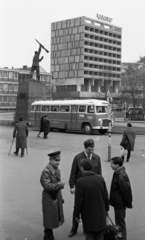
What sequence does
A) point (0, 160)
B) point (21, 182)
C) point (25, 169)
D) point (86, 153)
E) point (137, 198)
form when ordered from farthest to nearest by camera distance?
point (0, 160), point (25, 169), point (21, 182), point (137, 198), point (86, 153)

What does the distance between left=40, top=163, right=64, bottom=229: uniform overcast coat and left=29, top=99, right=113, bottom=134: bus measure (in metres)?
20.2

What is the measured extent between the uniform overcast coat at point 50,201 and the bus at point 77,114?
796 inches

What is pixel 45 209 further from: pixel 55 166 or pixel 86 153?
pixel 86 153

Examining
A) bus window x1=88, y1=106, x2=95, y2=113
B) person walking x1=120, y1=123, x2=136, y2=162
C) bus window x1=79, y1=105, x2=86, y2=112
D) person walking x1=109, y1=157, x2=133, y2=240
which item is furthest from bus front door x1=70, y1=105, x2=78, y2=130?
person walking x1=109, y1=157, x2=133, y2=240

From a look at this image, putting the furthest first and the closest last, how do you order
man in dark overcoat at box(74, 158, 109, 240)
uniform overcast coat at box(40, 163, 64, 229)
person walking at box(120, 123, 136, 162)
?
person walking at box(120, 123, 136, 162), uniform overcast coat at box(40, 163, 64, 229), man in dark overcoat at box(74, 158, 109, 240)

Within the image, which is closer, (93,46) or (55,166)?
(55,166)

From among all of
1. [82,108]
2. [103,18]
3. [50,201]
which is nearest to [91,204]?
[50,201]

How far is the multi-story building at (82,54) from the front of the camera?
110 meters

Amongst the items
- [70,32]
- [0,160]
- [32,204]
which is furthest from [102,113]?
[70,32]

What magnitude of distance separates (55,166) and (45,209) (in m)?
0.64

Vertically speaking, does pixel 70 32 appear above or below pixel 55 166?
above

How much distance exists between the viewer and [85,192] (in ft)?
13.9

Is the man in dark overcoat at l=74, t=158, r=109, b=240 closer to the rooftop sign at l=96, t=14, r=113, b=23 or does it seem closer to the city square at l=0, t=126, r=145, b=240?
the city square at l=0, t=126, r=145, b=240

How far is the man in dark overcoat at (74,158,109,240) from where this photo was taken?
13.9 ft
